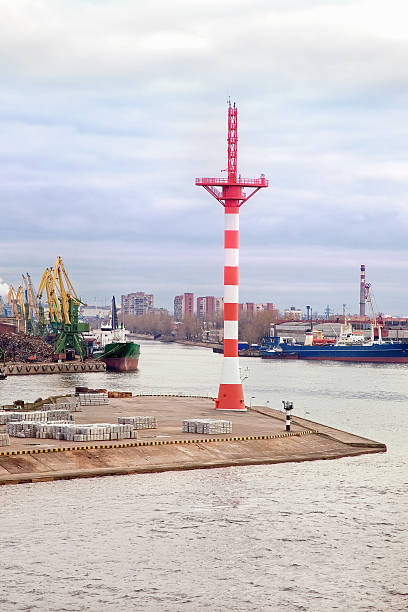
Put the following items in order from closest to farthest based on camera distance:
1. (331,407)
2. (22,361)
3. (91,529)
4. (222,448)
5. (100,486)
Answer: (91,529), (100,486), (222,448), (331,407), (22,361)

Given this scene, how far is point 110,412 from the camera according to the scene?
57.5 m

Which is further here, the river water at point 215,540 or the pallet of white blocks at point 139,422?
the pallet of white blocks at point 139,422

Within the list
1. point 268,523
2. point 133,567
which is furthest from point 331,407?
point 133,567

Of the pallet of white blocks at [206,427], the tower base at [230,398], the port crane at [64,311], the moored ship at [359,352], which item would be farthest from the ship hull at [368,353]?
the pallet of white blocks at [206,427]

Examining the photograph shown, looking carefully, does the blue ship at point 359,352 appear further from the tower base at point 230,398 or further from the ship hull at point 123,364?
the tower base at point 230,398

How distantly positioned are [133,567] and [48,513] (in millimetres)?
6548

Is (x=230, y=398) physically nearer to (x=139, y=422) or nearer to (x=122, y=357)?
(x=139, y=422)

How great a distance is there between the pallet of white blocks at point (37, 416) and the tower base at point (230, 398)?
11223 millimetres

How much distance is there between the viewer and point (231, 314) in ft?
Answer: 183

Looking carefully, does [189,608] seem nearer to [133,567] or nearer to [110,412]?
[133,567]

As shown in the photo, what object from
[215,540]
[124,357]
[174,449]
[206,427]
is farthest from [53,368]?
[215,540]

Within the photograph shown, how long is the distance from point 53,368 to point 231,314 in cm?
8674

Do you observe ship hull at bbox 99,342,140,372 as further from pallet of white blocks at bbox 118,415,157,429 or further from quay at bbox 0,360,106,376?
pallet of white blocks at bbox 118,415,157,429

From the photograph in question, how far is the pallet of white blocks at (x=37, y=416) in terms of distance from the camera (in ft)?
160
